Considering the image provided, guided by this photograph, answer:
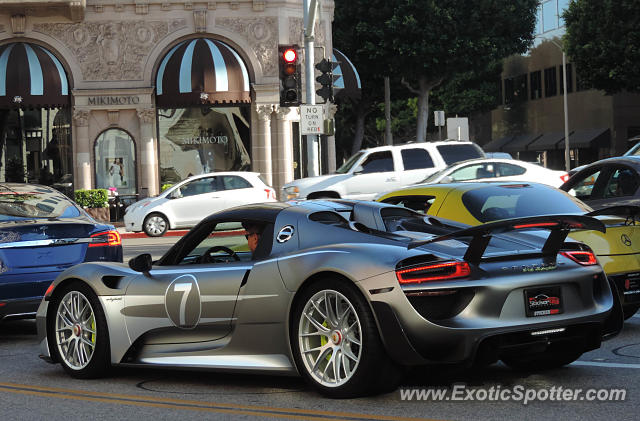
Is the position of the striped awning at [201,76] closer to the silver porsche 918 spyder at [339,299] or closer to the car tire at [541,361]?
the silver porsche 918 spyder at [339,299]

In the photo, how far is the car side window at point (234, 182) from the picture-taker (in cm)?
2761

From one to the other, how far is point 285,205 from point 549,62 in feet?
214

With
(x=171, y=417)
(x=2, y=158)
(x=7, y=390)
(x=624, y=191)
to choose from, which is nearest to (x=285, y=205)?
(x=171, y=417)

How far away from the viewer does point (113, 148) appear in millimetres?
36406

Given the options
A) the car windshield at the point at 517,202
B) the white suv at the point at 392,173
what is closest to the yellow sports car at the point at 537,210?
the car windshield at the point at 517,202

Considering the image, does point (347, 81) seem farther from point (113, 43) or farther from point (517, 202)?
point (517, 202)

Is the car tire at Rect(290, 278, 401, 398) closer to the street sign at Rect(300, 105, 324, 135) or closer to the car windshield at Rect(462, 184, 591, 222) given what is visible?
the car windshield at Rect(462, 184, 591, 222)

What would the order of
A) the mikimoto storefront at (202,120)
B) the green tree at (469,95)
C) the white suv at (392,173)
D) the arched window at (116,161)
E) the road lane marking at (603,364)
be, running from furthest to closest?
the green tree at (469,95) < the arched window at (116,161) < the mikimoto storefront at (202,120) < the white suv at (392,173) < the road lane marking at (603,364)

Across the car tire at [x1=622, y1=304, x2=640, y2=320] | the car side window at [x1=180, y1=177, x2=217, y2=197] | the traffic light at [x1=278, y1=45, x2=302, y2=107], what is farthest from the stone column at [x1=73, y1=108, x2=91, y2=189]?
the car tire at [x1=622, y1=304, x2=640, y2=320]

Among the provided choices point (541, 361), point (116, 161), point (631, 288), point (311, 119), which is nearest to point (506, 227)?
point (541, 361)

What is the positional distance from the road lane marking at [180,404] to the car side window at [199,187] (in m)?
19.9

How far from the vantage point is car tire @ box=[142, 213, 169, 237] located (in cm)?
2730

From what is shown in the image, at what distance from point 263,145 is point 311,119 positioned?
39.4 feet

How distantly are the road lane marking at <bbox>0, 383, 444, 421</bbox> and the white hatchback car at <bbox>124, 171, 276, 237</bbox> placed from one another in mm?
19726
